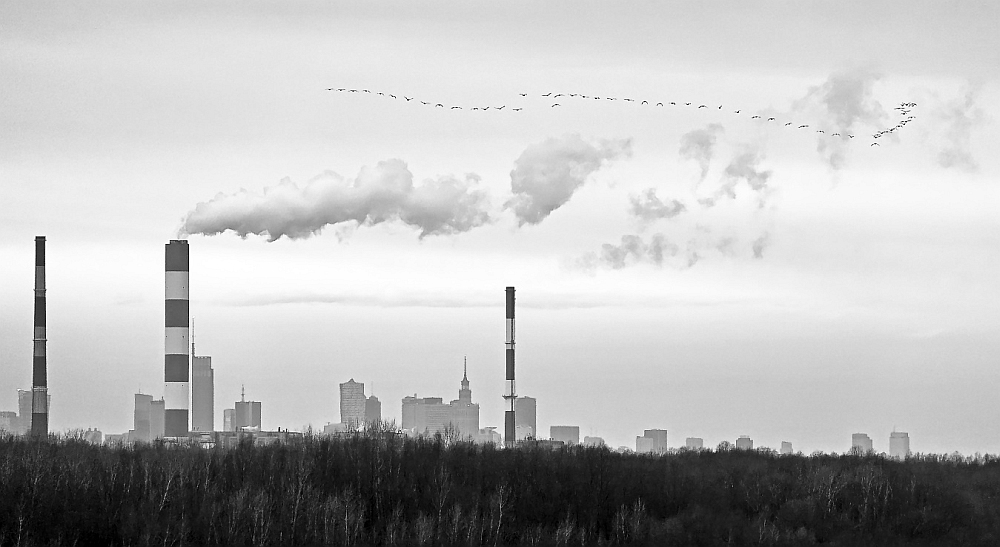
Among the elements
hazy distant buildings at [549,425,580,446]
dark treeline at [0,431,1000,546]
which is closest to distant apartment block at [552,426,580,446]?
hazy distant buildings at [549,425,580,446]

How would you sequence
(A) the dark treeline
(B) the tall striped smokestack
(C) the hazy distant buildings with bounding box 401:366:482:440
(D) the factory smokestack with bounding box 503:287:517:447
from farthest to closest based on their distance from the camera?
1. (C) the hazy distant buildings with bounding box 401:366:482:440
2. (D) the factory smokestack with bounding box 503:287:517:447
3. (B) the tall striped smokestack
4. (A) the dark treeline

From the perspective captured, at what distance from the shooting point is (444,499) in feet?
102

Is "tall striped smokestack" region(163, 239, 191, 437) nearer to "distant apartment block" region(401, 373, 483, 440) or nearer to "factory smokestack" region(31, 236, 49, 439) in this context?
"factory smokestack" region(31, 236, 49, 439)

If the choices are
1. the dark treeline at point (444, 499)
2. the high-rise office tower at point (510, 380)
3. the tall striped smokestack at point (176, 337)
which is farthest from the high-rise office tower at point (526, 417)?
the dark treeline at point (444, 499)

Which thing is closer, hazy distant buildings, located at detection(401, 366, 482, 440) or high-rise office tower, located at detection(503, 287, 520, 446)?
high-rise office tower, located at detection(503, 287, 520, 446)

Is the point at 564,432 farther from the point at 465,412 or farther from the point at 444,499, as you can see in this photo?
the point at 444,499

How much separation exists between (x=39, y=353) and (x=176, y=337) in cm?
628

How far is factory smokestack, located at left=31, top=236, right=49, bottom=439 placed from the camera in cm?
5703

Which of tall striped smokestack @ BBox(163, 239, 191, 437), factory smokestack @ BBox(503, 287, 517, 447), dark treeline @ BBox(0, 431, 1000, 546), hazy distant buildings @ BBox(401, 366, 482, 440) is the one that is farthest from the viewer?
hazy distant buildings @ BBox(401, 366, 482, 440)

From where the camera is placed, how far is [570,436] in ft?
307

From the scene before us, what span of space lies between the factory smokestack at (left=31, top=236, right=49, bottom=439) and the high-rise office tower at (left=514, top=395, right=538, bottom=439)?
1114 inches

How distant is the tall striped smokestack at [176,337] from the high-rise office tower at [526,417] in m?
24.6

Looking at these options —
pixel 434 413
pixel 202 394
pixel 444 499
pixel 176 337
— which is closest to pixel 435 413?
pixel 434 413

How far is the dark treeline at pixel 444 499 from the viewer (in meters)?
27.6
